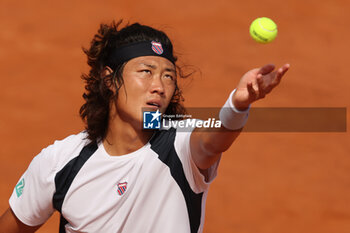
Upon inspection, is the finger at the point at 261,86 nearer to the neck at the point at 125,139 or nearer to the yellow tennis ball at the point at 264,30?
the yellow tennis ball at the point at 264,30

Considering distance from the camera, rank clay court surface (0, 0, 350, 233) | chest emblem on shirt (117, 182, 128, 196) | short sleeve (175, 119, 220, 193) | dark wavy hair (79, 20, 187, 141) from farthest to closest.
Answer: clay court surface (0, 0, 350, 233) → dark wavy hair (79, 20, 187, 141) → chest emblem on shirt (117, 182, 128, 196) → short sleeve (175, 119, 220, 193)

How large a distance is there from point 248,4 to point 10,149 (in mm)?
5662

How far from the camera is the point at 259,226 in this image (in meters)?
6.15

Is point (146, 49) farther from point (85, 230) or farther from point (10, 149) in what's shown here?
point (10, 149)

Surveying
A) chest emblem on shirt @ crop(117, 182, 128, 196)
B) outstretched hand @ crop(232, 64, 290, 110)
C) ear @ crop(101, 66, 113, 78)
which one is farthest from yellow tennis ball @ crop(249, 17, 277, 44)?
chest emblem on shirt @ crop(117, 182, 128, 196)

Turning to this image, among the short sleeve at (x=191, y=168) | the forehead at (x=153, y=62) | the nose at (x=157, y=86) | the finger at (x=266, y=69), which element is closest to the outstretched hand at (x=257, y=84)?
the finger at (x=266, y=69)

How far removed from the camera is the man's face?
3273mm

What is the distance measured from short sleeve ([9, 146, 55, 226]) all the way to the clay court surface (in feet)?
9.04

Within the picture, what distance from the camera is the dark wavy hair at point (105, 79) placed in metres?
3.61

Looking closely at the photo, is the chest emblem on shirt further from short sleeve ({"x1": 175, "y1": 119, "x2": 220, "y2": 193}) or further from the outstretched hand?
the outstretched hand

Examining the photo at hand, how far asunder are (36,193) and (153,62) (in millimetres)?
1160

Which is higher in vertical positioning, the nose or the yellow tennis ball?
the yellow tennis ball

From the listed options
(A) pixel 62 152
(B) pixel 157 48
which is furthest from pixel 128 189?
(B) pixel 157 48

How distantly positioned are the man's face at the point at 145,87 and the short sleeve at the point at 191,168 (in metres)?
0.28
